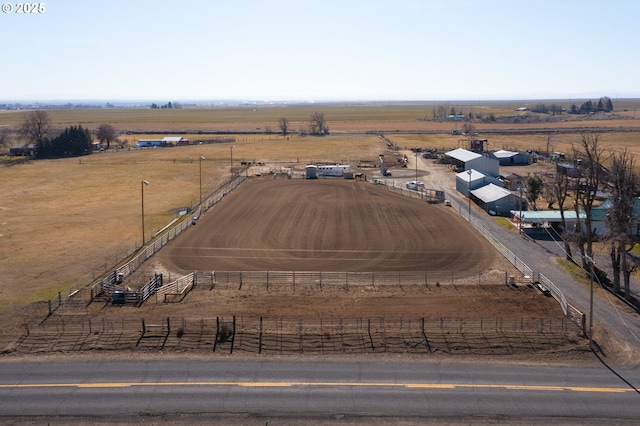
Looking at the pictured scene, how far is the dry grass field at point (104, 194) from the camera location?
1737 inches

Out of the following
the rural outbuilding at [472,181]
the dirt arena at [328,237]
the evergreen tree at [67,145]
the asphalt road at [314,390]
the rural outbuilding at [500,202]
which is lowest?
→ the asphalt road at [314,390]

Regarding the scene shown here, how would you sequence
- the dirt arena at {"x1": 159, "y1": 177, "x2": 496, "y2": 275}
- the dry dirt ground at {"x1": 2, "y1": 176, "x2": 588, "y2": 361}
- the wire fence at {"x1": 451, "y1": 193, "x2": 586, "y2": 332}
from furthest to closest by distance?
1. the dirt arena at {"x1": 159, "y1": 177, "x2": 496, "y2": 275}
2. the wire fence at {"x1": 451, "y1": 193, "x2": 586, "y2": 332}
3. the dry dirt ground at {"x1": 2, "y1": 176, "x2": 588, "y2": 361}

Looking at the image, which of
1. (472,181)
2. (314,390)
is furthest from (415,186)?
(314,390)

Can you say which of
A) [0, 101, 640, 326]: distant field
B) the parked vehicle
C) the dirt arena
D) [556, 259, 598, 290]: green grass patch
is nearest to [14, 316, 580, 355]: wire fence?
[0, 101, 640, 326]: distant field

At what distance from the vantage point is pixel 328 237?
53.3 m

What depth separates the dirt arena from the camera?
45.6m

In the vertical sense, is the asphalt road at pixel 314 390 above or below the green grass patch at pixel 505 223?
below

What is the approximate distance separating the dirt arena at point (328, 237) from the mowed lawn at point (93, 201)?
6.78m

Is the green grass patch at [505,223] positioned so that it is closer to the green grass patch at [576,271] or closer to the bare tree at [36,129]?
the green grass patch at [576,271]

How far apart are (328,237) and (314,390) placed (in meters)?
27.9

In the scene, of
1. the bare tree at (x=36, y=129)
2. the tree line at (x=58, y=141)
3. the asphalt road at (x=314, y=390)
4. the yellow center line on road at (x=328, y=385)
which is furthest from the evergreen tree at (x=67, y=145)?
the yellow center line on road at (x=328, y=385)

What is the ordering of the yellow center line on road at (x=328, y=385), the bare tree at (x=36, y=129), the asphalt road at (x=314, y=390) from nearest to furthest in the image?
the asphalt road at (x=314, y=390), the yellow center line on road at (x=328, y=385), the bare tree at (x=36, y=129)

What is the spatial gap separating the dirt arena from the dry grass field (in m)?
6.92

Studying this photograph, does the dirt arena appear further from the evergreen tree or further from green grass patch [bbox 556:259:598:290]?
the evergreen tree
